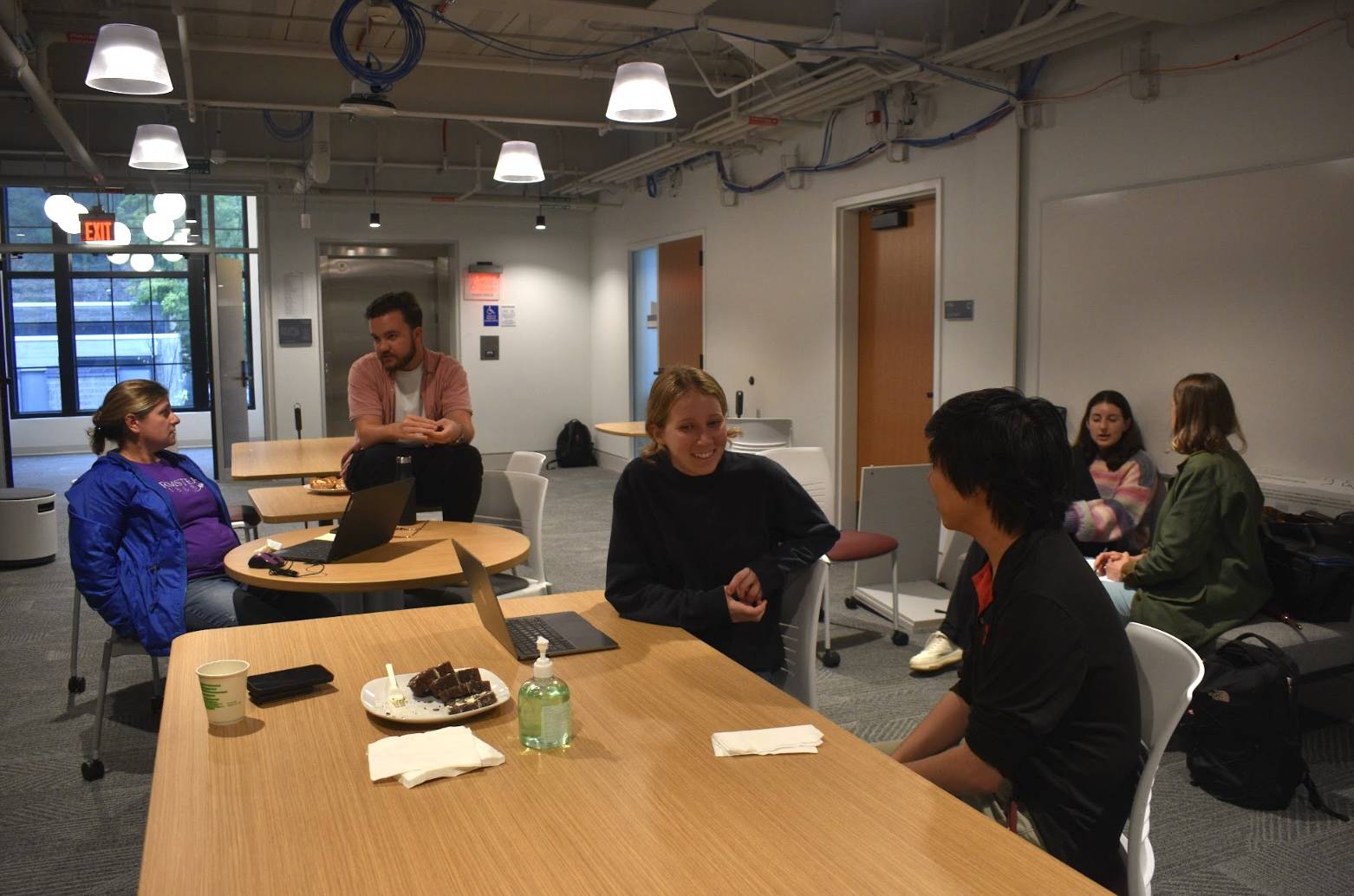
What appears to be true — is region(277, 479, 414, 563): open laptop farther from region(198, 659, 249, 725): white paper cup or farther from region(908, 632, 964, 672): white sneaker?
region(908, 632, 964, 672): white sneaker

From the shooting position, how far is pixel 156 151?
218 inches

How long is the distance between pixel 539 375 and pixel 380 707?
9689mm

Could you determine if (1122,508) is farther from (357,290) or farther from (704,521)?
(357,290)

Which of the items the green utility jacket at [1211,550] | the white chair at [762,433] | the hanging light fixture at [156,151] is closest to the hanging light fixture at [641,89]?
the green utility jacket at [1211,550]

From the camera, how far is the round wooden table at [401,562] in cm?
296

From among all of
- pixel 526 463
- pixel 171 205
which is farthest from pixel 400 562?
pixel 171 205

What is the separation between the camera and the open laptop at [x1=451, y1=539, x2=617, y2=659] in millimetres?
2068

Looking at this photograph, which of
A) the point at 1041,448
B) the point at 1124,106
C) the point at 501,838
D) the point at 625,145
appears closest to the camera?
the point at 501,838

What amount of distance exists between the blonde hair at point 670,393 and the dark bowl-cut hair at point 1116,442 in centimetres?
271

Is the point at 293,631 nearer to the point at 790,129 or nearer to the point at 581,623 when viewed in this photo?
the point at 581,623

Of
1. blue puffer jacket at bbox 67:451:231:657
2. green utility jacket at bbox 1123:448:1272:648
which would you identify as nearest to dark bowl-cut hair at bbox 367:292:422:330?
blue puffer jacket at bbox 67:451:231:657

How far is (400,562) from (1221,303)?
3.51m

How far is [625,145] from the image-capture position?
10.2 meters

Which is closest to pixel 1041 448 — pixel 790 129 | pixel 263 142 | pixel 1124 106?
pixel 1124 106
